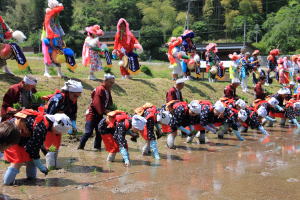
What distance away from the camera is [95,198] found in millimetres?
4609

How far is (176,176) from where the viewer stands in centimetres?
575

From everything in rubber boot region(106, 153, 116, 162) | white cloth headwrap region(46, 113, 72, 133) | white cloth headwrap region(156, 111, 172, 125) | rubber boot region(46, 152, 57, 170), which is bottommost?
rubber boot region(106, 153, 116, 162)

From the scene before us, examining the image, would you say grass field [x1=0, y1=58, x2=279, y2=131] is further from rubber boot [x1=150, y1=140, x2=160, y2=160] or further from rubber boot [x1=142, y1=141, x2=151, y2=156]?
rubber boot [x1=150, y1=140, x2=160, y2=160]

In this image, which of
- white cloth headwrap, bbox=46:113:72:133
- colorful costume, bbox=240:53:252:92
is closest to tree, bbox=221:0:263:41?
colorful costume, bbox=240:53:252:92

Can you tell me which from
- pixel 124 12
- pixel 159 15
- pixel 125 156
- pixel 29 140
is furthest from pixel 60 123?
pixel 159 15

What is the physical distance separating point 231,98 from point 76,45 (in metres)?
29.7

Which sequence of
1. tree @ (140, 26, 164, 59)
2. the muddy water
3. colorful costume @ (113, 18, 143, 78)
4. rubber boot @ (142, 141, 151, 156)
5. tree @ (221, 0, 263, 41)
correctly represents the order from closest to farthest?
1. the muddy water
2. rubber boot @ (142, 141, 151, 156)
3. colorful costume @ (113, 18, 143, 78)
4. tree @ (140, 26, 164, 59)
5. tree @ (221, 0, 263, 41)

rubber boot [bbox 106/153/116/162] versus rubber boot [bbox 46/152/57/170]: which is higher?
rubber boot [bbox 46/152/57/170]

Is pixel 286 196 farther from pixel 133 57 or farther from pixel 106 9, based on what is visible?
pixel 106 9

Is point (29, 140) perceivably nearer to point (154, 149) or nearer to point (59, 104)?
point (59, 104)

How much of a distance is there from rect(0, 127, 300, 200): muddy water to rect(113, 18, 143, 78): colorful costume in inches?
202

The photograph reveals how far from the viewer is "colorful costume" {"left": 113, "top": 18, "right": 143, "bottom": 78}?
12.8m

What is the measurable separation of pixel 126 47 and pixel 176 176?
7.75 metres

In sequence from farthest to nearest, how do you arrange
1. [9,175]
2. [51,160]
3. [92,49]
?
1. [92,49]
2. [51,160]
3. [9,175]
